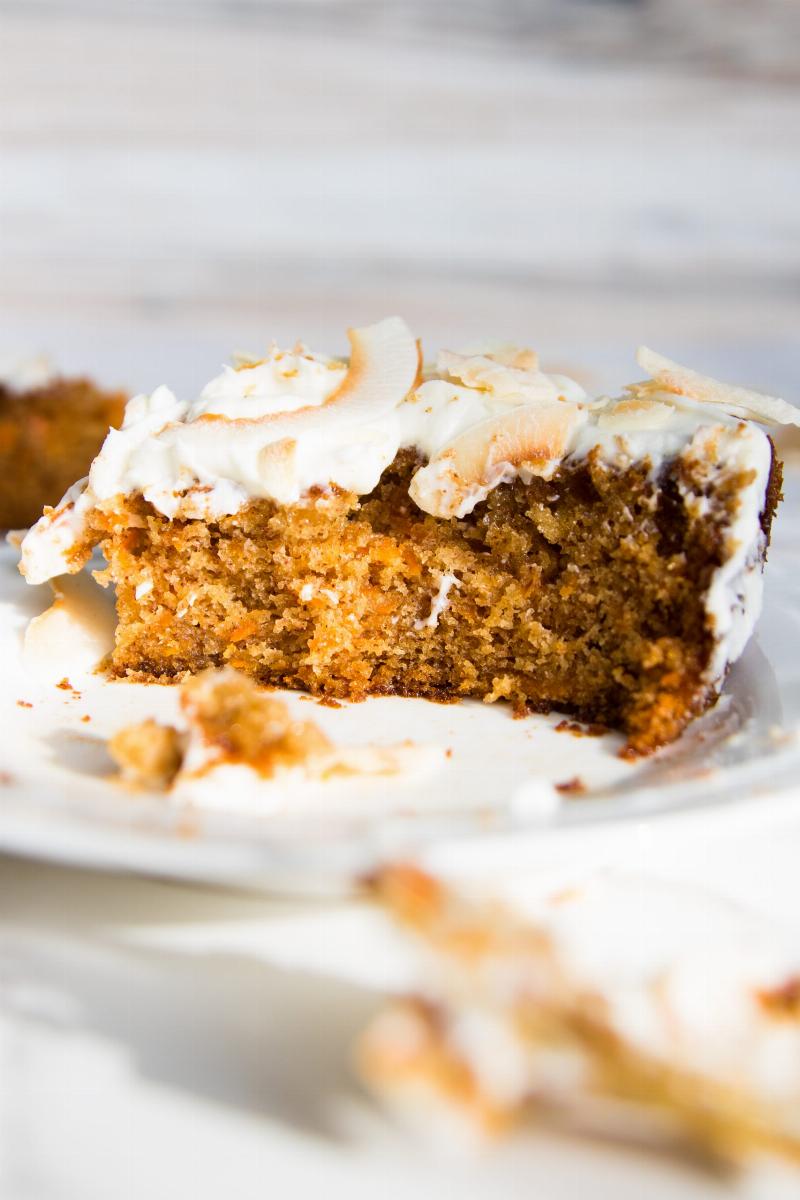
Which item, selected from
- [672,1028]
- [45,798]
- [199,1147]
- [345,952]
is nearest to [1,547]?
[45,798]

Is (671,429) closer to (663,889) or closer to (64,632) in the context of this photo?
(663,889)

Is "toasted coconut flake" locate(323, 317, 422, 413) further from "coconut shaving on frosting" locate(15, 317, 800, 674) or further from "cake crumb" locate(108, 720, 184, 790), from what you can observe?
"cake crumb" locate(108, 720, 184, 790)

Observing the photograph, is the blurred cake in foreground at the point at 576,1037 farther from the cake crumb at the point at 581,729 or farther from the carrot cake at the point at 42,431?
the carrot cake at the point at 42,431

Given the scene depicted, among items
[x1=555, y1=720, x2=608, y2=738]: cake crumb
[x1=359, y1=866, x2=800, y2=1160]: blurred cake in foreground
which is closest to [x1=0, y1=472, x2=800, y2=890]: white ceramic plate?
[x1=555, y1=720, x2=608, y2=738]: cake crumb

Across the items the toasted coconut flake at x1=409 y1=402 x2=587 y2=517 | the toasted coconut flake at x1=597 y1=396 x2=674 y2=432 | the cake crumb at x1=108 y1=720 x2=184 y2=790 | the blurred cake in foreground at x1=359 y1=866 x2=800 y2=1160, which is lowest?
the cake crumb at x1=108 y1=720 x2=184 y2=790

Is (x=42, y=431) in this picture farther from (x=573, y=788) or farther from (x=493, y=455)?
(x=573, y=788)

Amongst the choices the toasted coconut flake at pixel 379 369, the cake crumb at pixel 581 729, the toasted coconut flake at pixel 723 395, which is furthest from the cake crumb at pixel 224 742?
the toasted coconut flake at pixel 723 395
